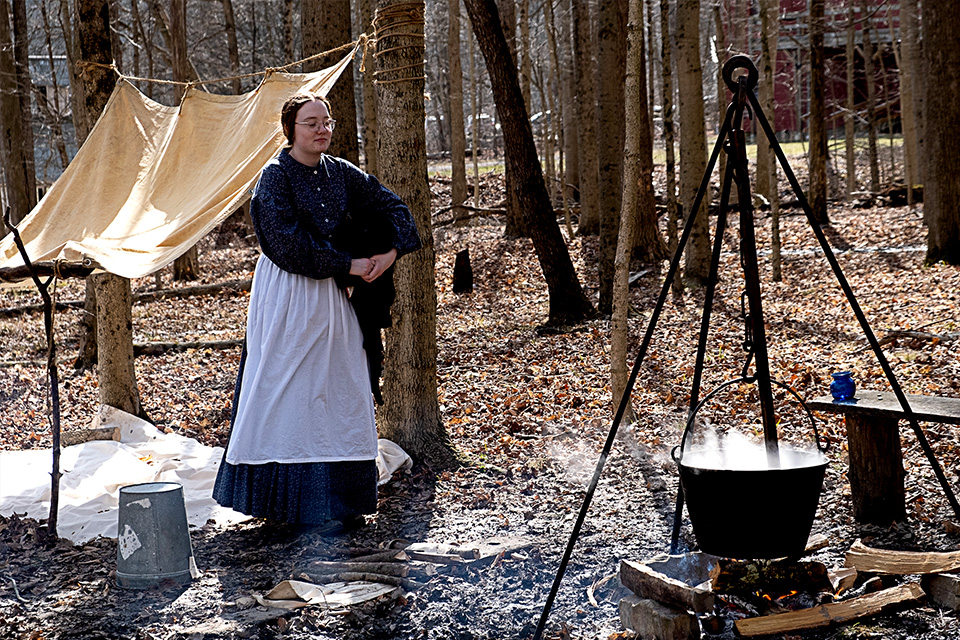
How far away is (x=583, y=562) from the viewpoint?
10.4 ft

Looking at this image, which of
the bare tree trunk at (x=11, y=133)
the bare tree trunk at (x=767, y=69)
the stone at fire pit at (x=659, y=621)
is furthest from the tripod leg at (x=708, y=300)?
the bare tree trunk at (x=11, y=133)

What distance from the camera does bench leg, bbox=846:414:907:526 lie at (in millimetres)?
3301

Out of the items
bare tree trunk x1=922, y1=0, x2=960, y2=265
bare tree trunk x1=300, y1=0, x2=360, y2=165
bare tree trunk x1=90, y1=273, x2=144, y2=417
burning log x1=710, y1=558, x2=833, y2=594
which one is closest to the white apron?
burning log x1=710, y1=558, x2=833, y2=594

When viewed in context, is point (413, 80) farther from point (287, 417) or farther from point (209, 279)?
point (209, 279)

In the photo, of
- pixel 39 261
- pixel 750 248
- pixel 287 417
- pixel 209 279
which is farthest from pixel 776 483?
pixel 209 279

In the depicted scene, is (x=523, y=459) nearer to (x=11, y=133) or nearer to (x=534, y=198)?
(x=534, y=198)

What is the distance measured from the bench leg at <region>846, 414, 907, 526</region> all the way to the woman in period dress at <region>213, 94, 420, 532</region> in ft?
6.08

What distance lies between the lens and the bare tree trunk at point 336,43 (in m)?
6.62

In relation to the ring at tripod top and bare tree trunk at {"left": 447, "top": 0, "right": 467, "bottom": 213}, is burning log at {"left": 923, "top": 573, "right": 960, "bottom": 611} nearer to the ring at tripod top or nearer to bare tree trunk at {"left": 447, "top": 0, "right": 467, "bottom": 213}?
the ring at tripod top

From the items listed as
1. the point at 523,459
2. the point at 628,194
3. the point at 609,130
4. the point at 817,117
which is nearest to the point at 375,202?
the point at 628,194

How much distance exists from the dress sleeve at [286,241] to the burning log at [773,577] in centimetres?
177

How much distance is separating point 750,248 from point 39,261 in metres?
3.16

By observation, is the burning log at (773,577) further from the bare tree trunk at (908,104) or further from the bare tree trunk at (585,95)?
the bare tree trunk at (908,104)

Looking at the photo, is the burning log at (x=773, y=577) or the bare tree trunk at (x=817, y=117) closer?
the burning log at (x=773, y=577)
